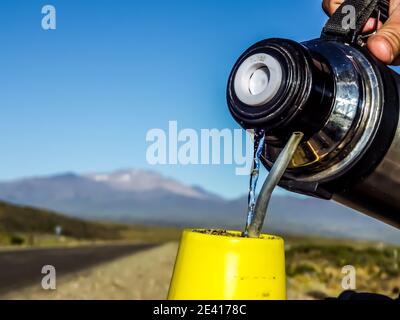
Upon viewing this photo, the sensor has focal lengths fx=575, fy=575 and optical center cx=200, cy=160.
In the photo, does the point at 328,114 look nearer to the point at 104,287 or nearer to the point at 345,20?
the point at 345,20

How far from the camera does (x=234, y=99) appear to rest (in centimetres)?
156

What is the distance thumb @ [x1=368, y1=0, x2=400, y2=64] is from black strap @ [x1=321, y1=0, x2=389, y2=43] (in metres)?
0.06

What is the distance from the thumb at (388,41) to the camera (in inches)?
73.3

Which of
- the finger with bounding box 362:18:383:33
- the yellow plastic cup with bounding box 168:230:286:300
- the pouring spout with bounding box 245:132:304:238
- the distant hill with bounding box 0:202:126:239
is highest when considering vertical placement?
the finger with bounding box 362:18:383:33

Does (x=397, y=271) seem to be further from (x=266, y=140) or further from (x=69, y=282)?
(x=266, y=140)

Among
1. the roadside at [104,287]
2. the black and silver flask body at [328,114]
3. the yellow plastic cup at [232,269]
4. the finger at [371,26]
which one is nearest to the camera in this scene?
the yellow plastic cup at [232,269]

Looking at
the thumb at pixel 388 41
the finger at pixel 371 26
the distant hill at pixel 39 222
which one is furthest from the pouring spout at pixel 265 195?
the distant hill at pixel 39 222

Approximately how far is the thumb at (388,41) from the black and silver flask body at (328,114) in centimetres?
7

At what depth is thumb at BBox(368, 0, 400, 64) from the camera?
1.86 m

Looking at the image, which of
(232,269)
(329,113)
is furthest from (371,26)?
(232,269)

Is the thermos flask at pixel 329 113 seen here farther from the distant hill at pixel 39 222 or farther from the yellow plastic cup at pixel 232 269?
the distant hill at pixel 39 222

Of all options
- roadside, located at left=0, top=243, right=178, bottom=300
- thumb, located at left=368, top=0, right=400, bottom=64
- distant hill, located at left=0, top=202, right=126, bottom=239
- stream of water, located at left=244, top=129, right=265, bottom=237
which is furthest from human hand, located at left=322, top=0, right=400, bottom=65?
distant hill, located at left=0, top=202, right=126, bottom=239

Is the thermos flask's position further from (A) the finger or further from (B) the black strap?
(A) the finger
